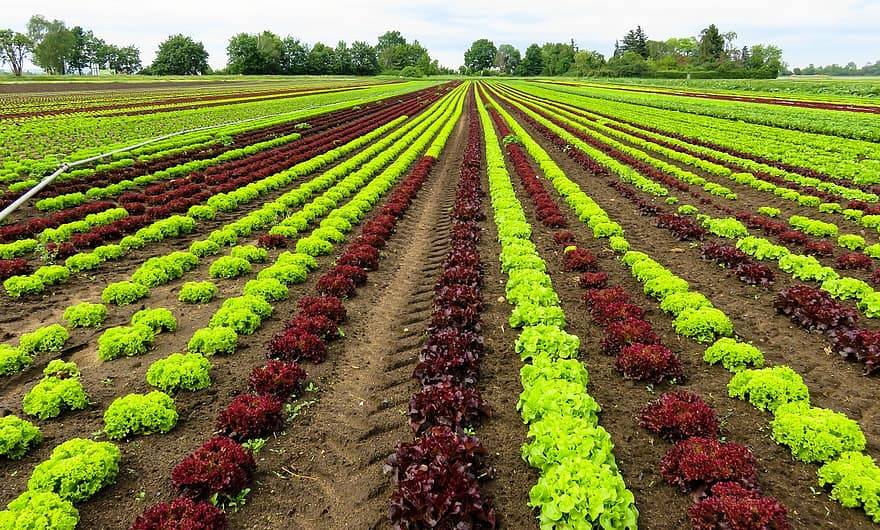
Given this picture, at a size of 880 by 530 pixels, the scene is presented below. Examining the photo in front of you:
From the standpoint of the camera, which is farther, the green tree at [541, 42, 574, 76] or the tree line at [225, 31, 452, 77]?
the green tree at [541, 42, 574, 76]

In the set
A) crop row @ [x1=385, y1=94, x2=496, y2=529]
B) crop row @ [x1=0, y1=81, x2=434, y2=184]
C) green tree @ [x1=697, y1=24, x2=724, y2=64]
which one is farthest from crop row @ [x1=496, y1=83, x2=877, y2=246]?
green tree @ [x1=697, y1=24, x2=724, y2=64]

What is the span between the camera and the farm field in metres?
6.09

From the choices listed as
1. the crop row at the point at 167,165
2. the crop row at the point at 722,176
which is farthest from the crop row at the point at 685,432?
the crop row at the point at 167,165

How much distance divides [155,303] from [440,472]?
8.80 m

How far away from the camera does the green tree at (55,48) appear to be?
149250 millimetres

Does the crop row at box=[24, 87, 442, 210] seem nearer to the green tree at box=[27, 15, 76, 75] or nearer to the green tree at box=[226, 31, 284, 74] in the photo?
the green tree at box=[226, 31, 284, 74]

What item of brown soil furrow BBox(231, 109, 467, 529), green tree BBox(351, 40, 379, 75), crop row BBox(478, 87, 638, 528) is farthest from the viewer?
green tree BBox(351, 40, 379, 75)

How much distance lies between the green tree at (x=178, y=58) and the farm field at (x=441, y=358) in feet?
480

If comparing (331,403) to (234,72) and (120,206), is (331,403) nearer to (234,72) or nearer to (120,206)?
(120,206)

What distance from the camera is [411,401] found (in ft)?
24.9

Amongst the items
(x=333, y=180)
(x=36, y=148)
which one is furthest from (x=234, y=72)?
(x=333, y=180)

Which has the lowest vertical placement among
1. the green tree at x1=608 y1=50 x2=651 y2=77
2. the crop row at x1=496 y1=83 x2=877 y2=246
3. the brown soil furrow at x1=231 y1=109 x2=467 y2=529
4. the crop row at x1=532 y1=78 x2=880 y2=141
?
the brown soil furrow at x1=231 y1=109 x2=467 y2=529

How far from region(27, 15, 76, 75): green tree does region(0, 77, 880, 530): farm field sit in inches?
A: 6782

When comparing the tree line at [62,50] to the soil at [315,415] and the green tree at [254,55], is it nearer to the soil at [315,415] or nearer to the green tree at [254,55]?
the green tree at [254,55]
